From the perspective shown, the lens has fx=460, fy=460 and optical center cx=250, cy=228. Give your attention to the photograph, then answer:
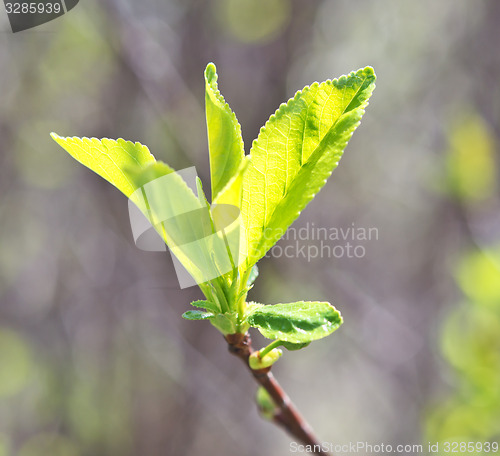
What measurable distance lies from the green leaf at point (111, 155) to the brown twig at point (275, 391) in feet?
0.80

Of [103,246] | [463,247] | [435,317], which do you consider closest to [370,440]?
[435,317]

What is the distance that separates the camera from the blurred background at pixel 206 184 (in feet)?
7.58

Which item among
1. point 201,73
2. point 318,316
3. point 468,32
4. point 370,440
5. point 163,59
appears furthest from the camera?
point 370,440

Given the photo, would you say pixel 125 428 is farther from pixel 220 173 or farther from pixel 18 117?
pixel 220 173

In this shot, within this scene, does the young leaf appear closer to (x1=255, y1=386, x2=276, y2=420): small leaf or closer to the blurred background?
(x1=255, y1=386, x2=276, y2=420): small leaf

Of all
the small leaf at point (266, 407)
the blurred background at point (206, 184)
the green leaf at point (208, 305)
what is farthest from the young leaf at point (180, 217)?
the blurred background at point (206, 184)

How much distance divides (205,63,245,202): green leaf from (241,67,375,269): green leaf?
0.03 m

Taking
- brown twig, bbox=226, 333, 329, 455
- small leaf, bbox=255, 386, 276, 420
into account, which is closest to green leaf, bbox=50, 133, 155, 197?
brown twig, bbox=226, 333, 329, 455

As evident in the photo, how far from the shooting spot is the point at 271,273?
102 inches

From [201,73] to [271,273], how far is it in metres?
1.13

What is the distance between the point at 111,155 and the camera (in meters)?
0.55

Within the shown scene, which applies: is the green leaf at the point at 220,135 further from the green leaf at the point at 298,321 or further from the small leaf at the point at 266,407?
the small leaf at the point at 266,407

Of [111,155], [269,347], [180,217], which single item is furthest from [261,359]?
[111,155]

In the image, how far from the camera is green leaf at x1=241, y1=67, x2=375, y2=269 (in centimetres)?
59
